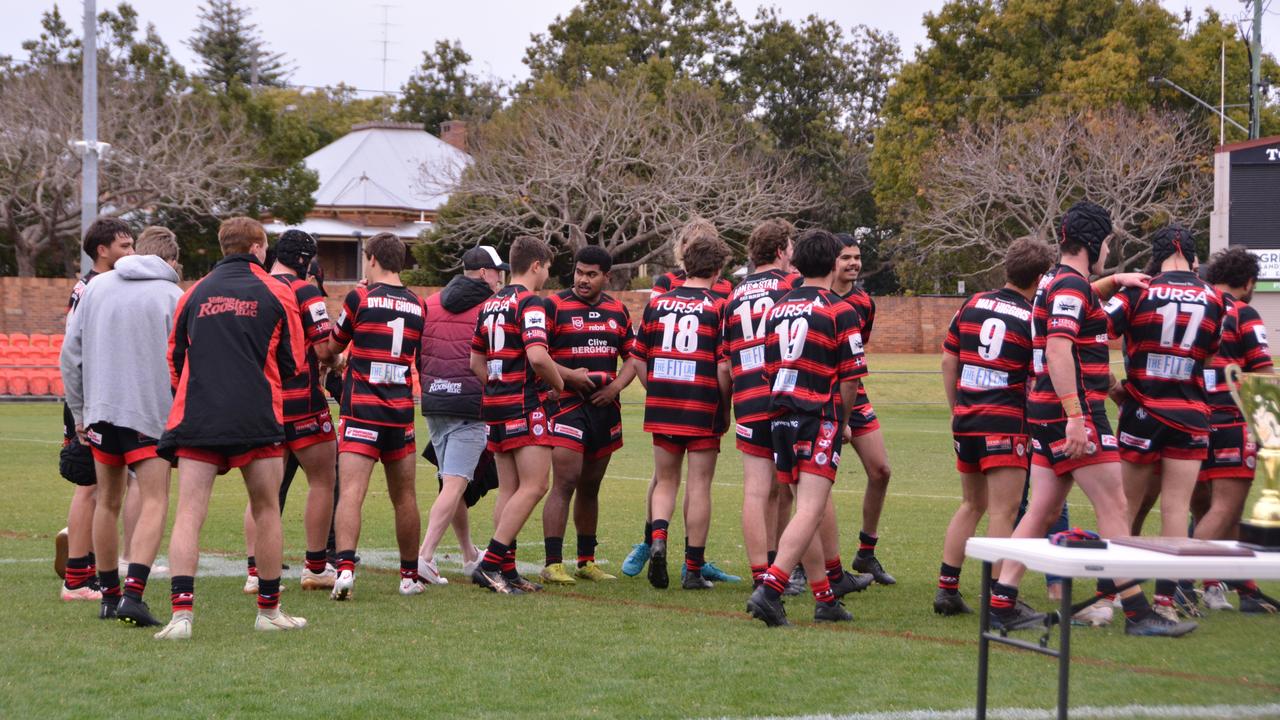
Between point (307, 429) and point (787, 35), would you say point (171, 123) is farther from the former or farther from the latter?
point (307, 429)

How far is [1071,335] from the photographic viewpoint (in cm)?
682

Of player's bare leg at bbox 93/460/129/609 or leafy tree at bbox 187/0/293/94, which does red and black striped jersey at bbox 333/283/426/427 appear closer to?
player's bare leg at bbox 93/460/129/609

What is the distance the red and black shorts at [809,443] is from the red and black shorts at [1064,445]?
1.01m

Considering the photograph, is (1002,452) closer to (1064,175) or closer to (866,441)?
(866,441)

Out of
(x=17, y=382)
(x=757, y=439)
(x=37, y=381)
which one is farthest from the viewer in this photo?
(x=37, y=381)

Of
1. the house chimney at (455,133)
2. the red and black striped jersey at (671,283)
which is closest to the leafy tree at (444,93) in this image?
the house chimney at (455,133)

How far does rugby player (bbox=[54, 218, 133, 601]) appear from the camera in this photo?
8.00 m

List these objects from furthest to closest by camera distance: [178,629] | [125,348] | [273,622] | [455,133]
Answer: [455,133] < [125,348] < [273,622] < [178,629]

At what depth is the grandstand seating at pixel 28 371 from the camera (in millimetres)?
31141

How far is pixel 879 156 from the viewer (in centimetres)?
5850

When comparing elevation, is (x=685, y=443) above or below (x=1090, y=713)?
above

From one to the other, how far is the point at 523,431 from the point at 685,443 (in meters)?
0.99

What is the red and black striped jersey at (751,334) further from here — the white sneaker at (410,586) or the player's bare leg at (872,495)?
the white sneaker at (410,586)

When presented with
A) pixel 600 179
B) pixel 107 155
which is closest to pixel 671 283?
A: pixel 107 155
